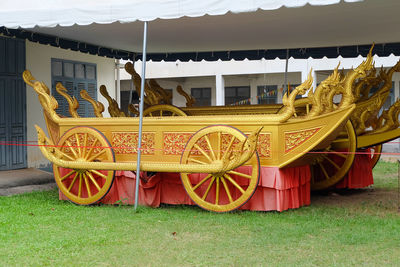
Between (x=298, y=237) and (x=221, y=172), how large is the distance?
1.15 m

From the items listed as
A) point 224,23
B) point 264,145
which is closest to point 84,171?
point 264,145

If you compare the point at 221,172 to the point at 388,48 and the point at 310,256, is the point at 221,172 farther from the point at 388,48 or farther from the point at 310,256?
the point at 388,48

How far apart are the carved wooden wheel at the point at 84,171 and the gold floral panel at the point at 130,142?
132 mm

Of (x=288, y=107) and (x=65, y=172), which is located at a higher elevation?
(x=288, y=107)

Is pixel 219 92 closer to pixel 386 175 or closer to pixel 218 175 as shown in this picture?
pixel 386 175

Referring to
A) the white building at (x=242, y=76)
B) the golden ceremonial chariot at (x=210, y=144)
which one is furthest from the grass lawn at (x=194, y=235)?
the white building at (x=242, y=76)

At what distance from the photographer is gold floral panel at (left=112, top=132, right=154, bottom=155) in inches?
221

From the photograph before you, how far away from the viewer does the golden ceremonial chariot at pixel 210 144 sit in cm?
512

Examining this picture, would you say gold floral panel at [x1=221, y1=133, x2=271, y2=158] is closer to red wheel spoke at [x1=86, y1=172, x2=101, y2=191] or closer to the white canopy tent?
the white canopy tent

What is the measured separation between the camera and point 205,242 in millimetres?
4113

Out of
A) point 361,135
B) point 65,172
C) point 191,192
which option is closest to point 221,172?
point 191,192

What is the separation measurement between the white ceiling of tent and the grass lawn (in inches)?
76.6

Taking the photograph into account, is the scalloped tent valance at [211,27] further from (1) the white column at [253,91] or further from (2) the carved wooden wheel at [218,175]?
(1) the white column at [253,91]

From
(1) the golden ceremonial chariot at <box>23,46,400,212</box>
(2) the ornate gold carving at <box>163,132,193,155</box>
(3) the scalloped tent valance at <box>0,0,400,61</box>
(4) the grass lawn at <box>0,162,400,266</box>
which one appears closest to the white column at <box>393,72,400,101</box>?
(3) the scalloped tent valance at <box>0,0,400,61</box>
